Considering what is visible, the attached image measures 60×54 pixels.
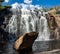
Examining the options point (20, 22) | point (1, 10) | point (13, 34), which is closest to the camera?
point (1, 10)

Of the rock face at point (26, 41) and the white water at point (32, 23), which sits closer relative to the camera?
the rock face at point (26, 41)

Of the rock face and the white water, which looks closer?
the rock face

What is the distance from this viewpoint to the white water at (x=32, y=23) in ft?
159

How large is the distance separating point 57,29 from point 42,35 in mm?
3677

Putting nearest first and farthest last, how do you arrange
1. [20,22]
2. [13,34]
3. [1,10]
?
[1,10] → [13,34] → [20,22]

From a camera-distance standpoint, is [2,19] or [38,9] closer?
[2,19]

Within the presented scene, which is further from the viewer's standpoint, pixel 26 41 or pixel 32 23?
pixel 32 23

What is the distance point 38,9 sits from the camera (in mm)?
48250

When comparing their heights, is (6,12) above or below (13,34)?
above

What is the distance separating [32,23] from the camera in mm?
49062

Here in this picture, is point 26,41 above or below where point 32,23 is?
below

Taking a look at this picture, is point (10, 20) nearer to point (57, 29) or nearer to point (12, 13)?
point (12, 13)

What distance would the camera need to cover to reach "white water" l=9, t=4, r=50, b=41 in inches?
1903

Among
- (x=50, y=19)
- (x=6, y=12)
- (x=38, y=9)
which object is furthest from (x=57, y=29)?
(x=6, y=12)
